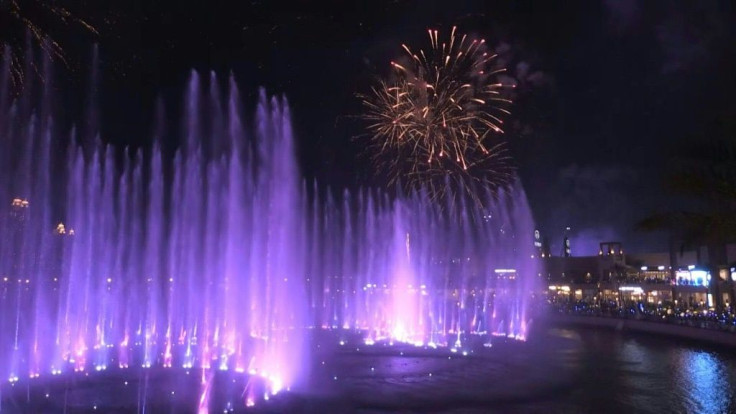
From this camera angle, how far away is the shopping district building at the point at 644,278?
38859 millimetres

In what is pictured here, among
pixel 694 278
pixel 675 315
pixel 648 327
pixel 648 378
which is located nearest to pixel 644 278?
pixel 694 278

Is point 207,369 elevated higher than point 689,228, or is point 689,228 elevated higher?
point 689,228

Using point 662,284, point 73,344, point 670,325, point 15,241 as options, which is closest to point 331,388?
point 73,344

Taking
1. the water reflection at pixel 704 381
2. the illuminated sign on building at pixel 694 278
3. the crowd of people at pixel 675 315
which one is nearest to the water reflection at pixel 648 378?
the water reflection at pixel 704 381

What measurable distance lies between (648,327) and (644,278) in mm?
35060

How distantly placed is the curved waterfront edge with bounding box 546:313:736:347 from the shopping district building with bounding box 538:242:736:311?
422cm

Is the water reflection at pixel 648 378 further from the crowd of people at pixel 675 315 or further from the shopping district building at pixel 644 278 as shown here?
the shopping district building at pixel 644 278

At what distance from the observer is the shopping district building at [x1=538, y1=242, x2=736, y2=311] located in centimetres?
3886

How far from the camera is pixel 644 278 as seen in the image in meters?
60.6

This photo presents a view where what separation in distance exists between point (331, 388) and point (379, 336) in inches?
516

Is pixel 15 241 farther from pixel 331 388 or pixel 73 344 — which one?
pixel 331 388

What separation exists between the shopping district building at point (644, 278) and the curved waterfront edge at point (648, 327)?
4216 mm

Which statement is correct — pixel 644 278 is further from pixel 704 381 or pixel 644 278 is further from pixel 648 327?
pixel 704 381

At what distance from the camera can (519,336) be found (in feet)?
89.4
